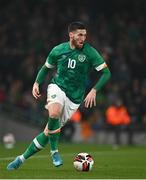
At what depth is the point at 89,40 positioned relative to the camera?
89.7 ft

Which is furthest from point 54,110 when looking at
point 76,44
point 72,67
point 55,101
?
point 76,44

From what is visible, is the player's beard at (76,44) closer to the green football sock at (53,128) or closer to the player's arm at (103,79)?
A: the player's arm at (103,79)

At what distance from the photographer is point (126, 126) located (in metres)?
25.2

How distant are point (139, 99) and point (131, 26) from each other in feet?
12.0

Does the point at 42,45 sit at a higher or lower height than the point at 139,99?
higher

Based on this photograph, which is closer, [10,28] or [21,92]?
[21,92]

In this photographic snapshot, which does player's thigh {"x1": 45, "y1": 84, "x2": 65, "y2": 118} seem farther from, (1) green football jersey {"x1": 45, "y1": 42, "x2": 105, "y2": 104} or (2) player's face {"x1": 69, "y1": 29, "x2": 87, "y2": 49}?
(2) player's face {"x1": 69, "y1": 29, "x2": 87, "y2": 49}

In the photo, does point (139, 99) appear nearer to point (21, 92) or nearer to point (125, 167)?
point (21, 92)

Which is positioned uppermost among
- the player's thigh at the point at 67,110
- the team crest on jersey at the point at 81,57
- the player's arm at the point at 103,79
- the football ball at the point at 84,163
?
the team crest on jersey at the point at 81,57

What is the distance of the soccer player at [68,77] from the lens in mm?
11656

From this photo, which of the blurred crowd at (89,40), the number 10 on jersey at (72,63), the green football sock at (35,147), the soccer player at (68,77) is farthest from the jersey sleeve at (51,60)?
the blurred crowd at (89,40)

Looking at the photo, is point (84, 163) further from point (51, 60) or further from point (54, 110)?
point (51, 60)

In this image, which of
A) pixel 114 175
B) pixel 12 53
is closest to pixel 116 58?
pixel 12 53

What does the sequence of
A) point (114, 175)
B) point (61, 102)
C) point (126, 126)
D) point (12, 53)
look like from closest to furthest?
point (114, 175) → point (61, 102) → point (126, 126) → point (12, 53)
